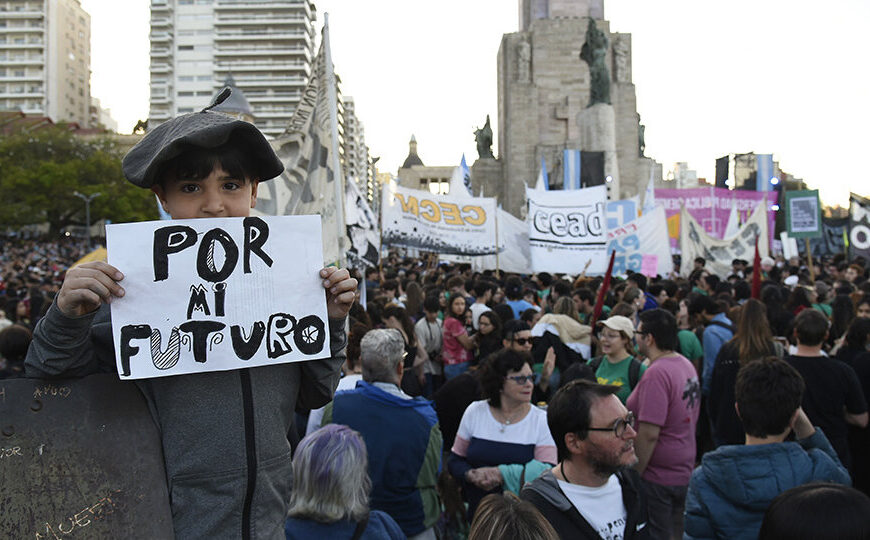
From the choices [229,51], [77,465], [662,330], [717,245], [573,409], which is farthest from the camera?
[229,51]

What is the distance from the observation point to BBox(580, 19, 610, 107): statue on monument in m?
35.4

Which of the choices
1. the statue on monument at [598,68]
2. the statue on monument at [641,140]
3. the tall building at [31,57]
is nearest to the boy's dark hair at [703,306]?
the statue on monument at [598,68]

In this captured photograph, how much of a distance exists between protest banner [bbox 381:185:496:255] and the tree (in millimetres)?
44571

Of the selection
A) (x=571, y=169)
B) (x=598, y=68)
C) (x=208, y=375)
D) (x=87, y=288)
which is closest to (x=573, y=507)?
(x=208, y=375)

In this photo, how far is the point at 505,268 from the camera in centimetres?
1532

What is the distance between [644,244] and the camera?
45.6 ft

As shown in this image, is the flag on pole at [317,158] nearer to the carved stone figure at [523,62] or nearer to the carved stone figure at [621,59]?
the carved stone figure at [523,62]

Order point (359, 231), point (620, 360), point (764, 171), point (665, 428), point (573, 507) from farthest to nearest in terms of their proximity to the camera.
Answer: point (764, 171) < point (359, 231) < point (620, 360) < point (665, 428) < point (573, 507)

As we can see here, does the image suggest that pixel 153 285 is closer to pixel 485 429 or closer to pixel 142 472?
pixel 142 472

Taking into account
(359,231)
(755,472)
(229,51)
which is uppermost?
(229,51)

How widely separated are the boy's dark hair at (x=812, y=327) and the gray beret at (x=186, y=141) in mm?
3928

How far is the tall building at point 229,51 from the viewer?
8288 cm

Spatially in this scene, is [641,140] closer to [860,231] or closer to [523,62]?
[523,62]

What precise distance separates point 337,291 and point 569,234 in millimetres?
11902
